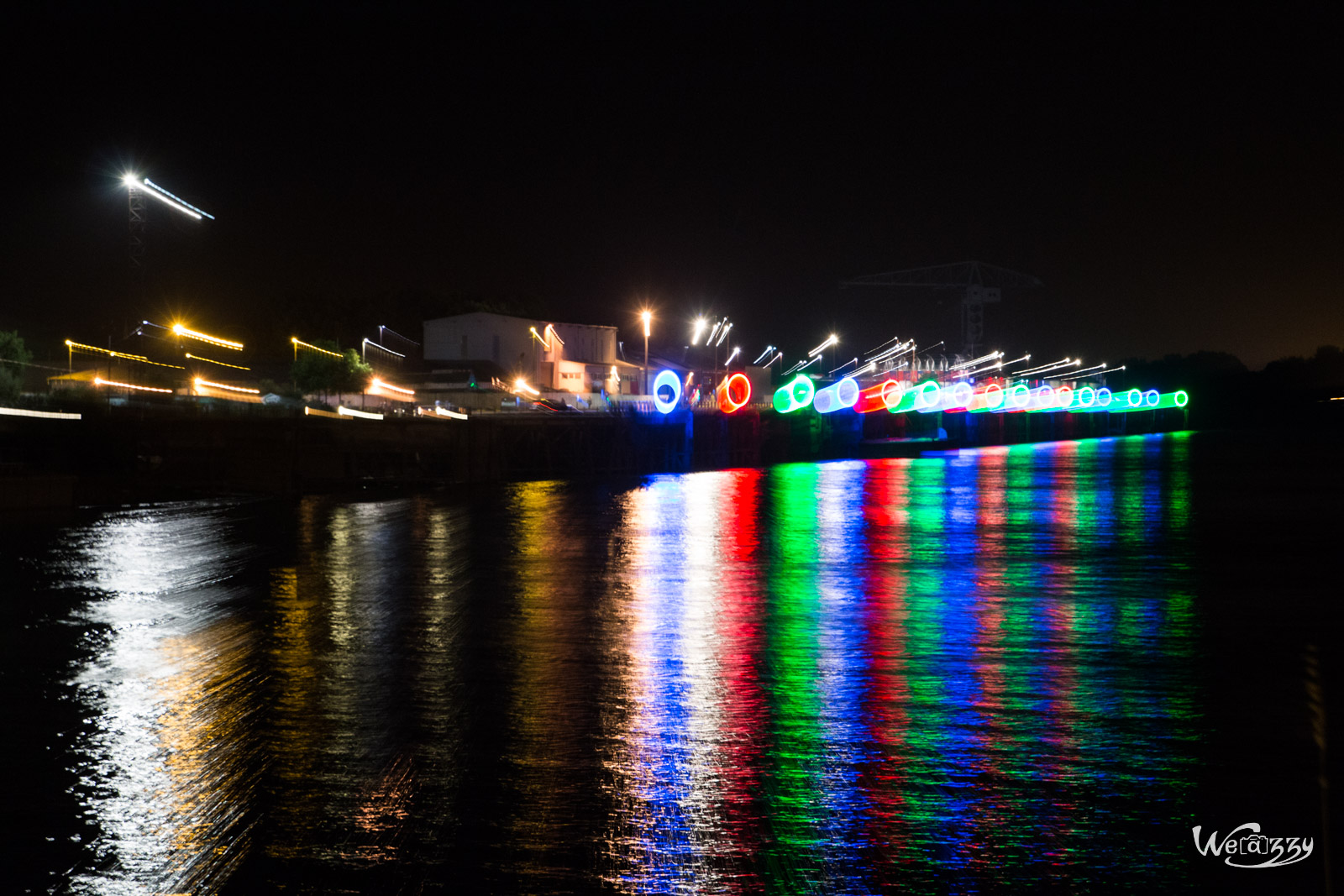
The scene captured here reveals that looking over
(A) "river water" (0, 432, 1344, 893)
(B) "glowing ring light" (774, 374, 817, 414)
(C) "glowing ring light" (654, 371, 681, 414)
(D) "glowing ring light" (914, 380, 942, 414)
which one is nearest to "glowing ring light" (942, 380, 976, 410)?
(D) "glowing ring light" (914, 380, 942, 414)

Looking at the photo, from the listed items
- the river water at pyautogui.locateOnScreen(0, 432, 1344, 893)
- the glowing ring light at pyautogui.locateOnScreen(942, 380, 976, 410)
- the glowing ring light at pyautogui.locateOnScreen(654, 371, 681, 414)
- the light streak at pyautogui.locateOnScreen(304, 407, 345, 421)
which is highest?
the glowing ring light at pyautogui.locateOnScreen(942, 380, 976, 410)

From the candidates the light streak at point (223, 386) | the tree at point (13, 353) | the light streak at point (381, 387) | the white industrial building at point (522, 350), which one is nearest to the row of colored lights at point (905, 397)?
the white industrial building at point (522, 350)

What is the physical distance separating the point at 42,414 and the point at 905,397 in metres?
73.2

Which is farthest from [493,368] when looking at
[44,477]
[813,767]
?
[813,767]

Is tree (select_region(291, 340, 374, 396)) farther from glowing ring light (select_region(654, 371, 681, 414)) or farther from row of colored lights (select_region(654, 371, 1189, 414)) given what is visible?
glowing ring light (select_region(654, 371, 681, 414))

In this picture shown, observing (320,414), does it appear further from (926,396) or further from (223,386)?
(926,396)

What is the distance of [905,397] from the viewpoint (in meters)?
92.5

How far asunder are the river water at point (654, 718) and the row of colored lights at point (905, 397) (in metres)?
38.4

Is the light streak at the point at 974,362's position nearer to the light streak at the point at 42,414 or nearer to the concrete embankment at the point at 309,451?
the concrete embankment at the point at 309,451

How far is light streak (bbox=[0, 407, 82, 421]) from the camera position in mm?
29273

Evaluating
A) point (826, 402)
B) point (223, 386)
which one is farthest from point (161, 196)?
point (826, 402)

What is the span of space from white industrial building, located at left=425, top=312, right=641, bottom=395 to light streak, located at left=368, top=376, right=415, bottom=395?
7.86 meters

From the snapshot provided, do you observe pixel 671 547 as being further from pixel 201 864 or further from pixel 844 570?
pixel 201 864

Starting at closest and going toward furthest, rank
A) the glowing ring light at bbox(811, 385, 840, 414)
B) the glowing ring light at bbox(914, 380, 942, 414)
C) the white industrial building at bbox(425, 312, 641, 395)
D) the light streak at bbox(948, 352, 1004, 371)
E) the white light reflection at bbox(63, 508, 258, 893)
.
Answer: the white light reflection at bbox(63, 508, 258, 893)
the glowing ring light at bbox(811, 385, 840, 414)
the white industrial building at bbox(425, 312, 641, 395)
the glowing ring light at bbox(914, 380, 942, 414)
the light streak at bbox(948, 352, 1004, 371)
